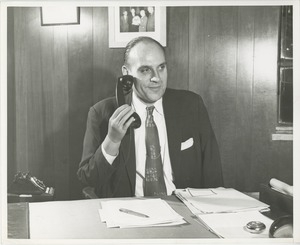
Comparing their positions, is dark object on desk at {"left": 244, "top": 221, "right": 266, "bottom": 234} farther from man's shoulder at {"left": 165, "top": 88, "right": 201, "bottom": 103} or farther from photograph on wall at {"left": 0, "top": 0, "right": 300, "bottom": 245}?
man's shoulder at {"left": 165, "top": 88, "right": 201, "bottom": 103}

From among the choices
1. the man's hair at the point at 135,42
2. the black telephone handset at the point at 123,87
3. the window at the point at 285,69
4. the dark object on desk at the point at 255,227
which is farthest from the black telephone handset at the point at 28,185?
the window at the point at 285,69

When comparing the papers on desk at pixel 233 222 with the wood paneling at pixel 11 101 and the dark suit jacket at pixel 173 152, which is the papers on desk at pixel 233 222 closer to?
the dark suit jacket at pixel 173 152

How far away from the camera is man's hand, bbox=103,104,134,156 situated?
1.08 m

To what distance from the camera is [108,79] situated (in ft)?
3.51

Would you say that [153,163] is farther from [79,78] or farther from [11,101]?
[11,101]

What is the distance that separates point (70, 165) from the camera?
108 cm

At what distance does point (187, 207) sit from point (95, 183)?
0.29 m

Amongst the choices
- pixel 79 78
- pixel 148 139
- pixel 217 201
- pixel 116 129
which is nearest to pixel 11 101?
pixel 79 78

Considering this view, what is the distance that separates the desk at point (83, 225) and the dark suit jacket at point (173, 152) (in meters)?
0.07

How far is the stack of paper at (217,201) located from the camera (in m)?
1.01

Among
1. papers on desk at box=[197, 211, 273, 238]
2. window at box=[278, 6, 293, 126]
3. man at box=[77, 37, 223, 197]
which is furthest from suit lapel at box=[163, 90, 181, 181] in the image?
window at box=[278, 6, 293, 126]

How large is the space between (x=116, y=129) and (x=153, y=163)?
0.52ft
